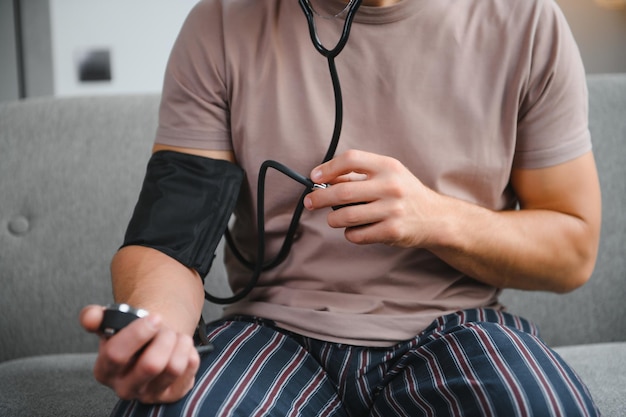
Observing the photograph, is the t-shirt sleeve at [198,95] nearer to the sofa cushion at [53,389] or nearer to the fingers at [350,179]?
the fingers at [350,179]

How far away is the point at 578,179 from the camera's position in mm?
908

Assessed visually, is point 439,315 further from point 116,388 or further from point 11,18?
point 11,18

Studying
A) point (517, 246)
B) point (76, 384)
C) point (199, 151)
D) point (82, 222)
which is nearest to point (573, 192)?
point (517, 246)

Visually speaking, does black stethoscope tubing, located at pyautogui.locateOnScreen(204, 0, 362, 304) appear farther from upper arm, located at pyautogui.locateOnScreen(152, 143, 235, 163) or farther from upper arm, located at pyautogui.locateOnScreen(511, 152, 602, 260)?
upper arm, located at pyautogui.locateOnScreen(511, 152, 602, 260)

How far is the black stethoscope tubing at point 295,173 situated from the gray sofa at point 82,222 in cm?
44

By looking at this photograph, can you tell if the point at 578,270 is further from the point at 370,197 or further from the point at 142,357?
the point at 142,357

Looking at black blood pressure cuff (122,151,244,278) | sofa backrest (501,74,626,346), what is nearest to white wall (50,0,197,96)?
black blood pressure cuff (122,151,244,278)

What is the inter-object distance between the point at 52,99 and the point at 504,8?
968 millimetres

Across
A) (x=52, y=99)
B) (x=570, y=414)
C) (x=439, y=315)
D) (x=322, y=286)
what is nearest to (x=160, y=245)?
(x=322, y=286)

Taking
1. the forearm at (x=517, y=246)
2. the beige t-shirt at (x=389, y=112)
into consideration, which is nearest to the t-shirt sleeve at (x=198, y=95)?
the beige t-shirt at (x=389, y=112)

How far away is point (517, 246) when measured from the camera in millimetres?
888

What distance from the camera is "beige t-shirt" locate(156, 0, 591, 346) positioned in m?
0.89

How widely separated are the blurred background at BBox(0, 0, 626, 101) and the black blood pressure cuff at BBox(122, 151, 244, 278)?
3.40 feet

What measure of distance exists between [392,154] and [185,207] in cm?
29
